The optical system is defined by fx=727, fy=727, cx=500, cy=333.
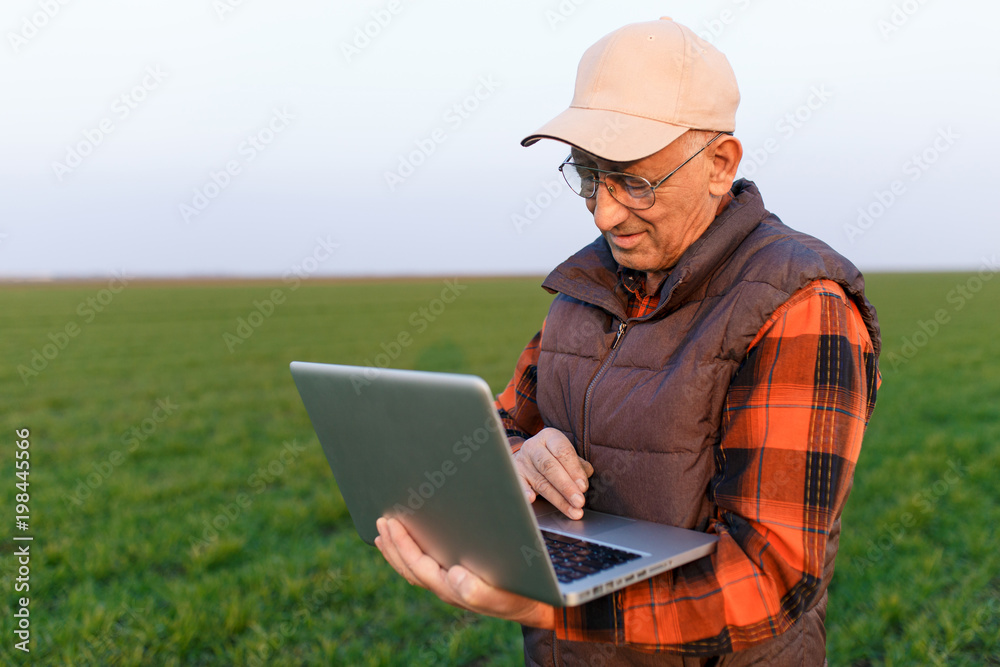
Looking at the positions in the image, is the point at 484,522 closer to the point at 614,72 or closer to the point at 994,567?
the point at 614,72

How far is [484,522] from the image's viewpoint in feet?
3.95

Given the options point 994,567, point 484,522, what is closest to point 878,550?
point 994,567

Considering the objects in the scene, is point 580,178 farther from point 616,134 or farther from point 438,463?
point 438,463

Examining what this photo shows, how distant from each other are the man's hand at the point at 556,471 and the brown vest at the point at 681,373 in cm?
6

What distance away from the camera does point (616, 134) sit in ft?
5.00

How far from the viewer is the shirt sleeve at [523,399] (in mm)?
2111

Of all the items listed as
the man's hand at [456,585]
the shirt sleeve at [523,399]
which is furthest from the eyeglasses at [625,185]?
the man's hand at [456,585]

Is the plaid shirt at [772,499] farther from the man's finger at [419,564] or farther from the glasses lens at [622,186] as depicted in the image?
the glasses lens at [622,186]

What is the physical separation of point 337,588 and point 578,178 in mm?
3488

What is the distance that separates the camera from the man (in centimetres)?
127

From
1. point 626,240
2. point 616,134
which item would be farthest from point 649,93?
point 626,240

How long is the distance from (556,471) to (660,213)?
24.6 inches

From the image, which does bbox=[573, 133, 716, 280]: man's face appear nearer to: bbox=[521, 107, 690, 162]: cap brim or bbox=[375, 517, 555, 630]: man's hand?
bbox=[521, 107, 690, 162]: cap brim

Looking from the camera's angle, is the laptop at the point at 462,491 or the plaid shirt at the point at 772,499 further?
the plaid shirt at the point at 772,499
